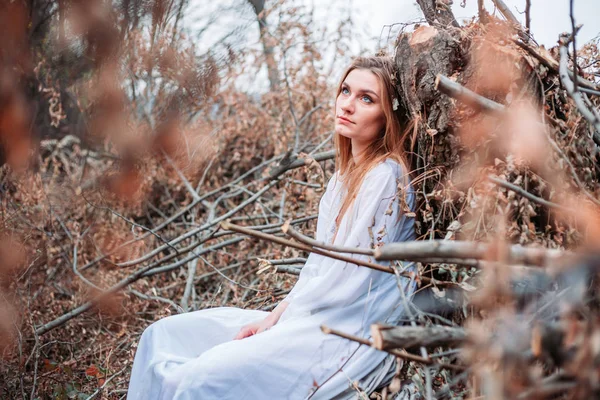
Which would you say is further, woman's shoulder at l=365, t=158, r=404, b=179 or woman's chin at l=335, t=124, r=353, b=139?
woman's chin at l=335, t=124, r=353, b=139

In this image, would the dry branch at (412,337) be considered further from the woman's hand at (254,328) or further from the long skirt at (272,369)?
the woman's hand at (254,328)

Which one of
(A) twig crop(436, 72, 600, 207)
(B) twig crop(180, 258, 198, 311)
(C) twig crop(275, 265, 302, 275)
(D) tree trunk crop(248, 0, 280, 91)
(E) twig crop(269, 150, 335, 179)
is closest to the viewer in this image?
(A) twig crop(436, 72, 600, 207)

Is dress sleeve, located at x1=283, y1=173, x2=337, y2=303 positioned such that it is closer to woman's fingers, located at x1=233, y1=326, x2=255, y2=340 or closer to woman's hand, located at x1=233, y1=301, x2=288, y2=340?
woman's hand, located at x1=233, y1=301, x2=288, y2=340

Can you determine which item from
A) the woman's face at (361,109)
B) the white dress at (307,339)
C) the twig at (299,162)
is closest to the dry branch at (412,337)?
the white dress at (307,339)

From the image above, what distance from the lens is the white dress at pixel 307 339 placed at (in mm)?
2086

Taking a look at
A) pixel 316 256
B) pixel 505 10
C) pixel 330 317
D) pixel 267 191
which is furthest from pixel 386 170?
pixel 267 191

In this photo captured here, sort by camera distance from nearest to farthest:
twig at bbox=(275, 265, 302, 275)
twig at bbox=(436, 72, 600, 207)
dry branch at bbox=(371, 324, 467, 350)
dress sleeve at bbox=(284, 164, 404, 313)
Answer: dry branch at bbox=(371, 324, 467, 350) < twig at bbox=(436, 72, 600, 207) < dress sleeve at bbox=(284, 164, 404, 313) < twig at bbox=(275, 265, 302, 275)

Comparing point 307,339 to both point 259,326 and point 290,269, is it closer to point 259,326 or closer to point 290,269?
point 259,326

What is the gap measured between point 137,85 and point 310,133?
1907 mm

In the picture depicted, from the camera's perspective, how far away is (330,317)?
2.28 m

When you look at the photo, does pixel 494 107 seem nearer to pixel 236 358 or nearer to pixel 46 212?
pixel 236 358

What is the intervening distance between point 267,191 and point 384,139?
276cm

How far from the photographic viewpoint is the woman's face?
263 centimetres

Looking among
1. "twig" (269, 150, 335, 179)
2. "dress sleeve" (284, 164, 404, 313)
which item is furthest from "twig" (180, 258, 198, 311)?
"dress sleeve" (284, 164, 404, 313)
